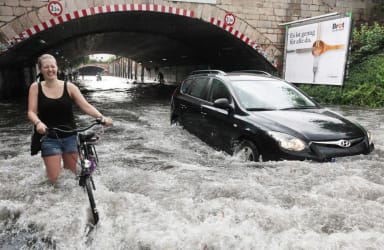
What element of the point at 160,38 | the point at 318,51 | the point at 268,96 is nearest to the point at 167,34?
the point at 160,38

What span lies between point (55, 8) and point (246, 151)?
34.1ft

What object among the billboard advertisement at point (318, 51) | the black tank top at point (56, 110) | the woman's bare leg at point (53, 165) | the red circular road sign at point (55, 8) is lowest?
the woman's bare leg at point (53, 165)

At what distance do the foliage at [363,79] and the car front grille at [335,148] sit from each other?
8.43 metres

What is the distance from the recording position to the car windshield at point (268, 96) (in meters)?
5.62

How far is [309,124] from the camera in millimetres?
4867

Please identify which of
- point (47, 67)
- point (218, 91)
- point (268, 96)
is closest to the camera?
point (47, 67)

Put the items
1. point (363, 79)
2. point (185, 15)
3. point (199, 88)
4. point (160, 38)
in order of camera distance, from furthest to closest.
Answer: point (160, 38) < point (185, 15) < point (363, 79) < point (199, 88)

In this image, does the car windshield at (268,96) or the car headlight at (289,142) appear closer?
the car headlight at (289,142)

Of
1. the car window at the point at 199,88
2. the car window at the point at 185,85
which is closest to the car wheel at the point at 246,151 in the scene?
the car window at the point at 199,88

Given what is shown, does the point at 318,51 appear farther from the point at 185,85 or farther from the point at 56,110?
the point at 56,110

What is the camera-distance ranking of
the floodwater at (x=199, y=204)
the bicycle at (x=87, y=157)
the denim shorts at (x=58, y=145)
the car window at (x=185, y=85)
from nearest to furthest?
1. the floodwater at (x=199, y=204)
2. the bicycle at (x=87, y=157)
3. the denim shorts at (x=58, y=145)
4. the car window at (x=185, y=85)

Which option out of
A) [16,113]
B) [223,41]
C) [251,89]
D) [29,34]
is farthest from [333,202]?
[223,41]

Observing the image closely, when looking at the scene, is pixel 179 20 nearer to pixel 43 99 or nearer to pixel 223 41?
pixel 223 41

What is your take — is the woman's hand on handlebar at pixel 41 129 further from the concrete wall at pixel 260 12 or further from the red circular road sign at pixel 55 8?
the red circular road sign at pixel 55 8
